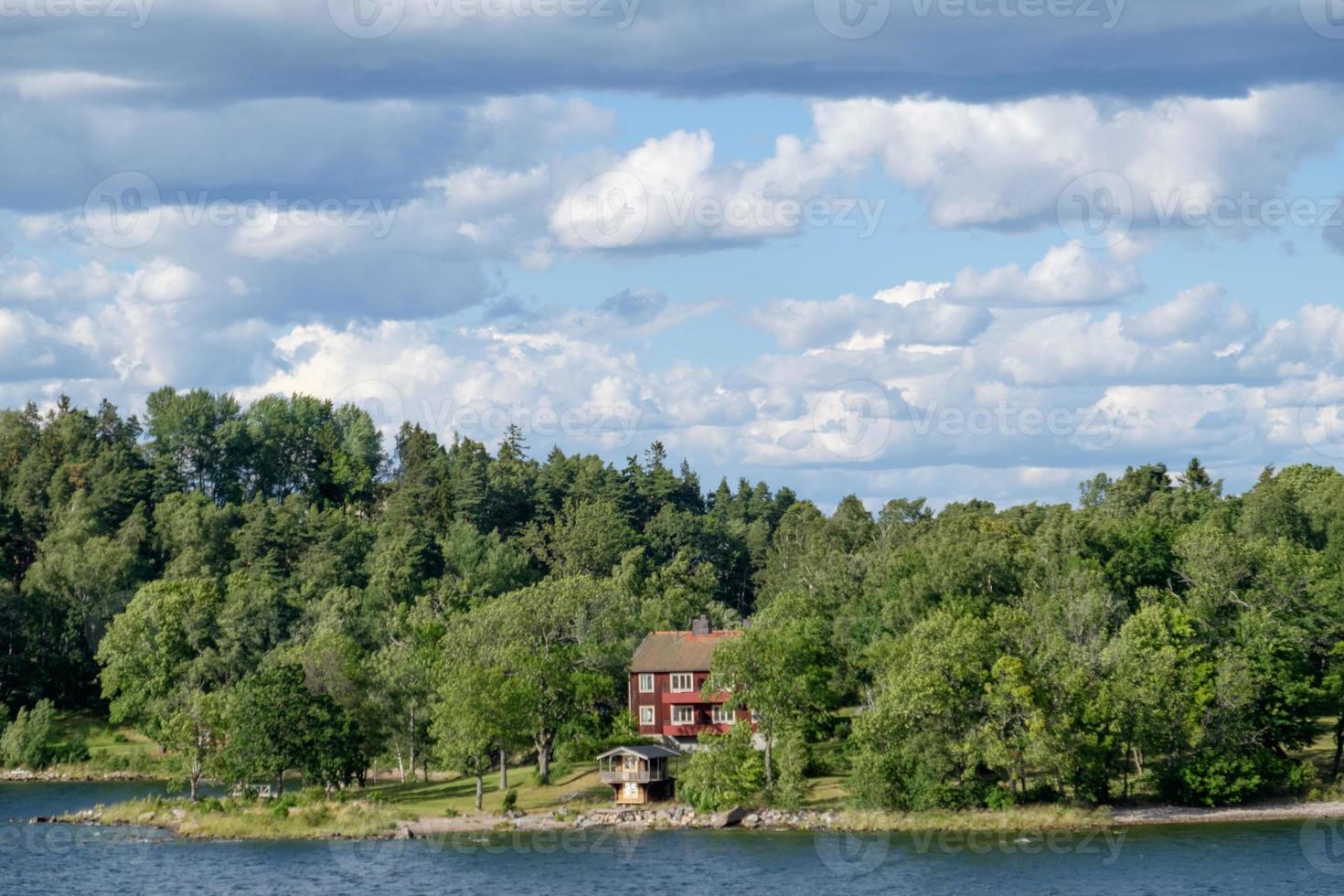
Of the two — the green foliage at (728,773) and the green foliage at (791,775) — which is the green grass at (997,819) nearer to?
the green foliage at (791,775)

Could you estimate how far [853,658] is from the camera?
102688 mm

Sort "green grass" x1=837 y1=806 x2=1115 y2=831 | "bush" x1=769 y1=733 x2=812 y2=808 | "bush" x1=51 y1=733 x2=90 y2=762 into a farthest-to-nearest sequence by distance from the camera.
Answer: "bush" x1=51 y1=733 x2=90 y2=762 < "bush" x1=769 y1=733 x2=812 y2=808 < "green grass" x1=837 y1=806 x2=1115 y2=831

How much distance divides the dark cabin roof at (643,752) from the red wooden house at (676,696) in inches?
303

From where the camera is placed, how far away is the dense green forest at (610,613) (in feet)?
277

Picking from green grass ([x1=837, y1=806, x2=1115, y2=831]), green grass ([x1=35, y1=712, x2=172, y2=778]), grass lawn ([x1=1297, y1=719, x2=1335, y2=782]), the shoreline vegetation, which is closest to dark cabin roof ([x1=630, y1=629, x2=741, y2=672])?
the shoreline vegetation

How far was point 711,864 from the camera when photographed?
75.6 m

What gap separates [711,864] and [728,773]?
36.1 feet

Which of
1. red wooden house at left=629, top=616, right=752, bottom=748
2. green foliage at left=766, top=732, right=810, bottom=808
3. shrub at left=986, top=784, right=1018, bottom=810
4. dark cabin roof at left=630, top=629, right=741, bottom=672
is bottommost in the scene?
shrub at left=986, top=784, right=1018, bottom=810

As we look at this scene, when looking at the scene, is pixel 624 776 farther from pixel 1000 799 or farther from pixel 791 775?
pixel 1000 799

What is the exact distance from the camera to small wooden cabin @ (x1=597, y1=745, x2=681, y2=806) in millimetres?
90562

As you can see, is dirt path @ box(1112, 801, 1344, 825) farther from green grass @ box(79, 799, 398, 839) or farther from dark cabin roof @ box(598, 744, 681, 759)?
green grass @ box(79, 799, 398, 839)

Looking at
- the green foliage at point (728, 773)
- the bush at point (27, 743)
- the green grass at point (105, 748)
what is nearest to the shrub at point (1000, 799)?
the green foliage at point (728, 773)

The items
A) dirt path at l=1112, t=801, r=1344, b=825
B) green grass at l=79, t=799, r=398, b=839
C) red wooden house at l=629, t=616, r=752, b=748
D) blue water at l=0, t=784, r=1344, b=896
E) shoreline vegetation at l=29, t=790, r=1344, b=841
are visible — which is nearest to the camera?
blue water at l=0, t=784, r=1344, b=896

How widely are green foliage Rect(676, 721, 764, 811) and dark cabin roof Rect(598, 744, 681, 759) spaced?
4.17 metres
